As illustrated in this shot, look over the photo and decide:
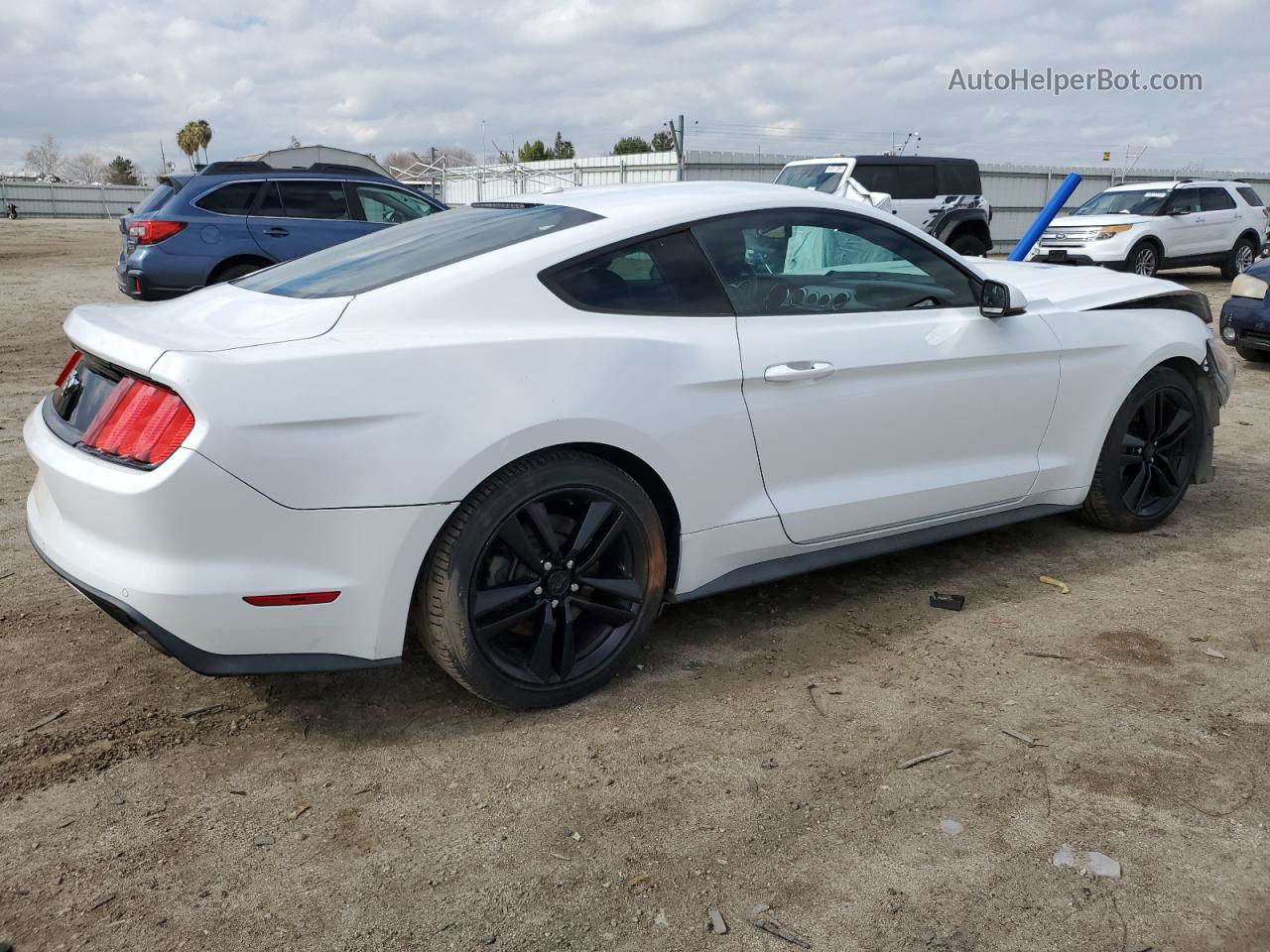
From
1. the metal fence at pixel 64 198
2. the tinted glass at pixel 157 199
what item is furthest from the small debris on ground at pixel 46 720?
the metal fence at pixel 64 198

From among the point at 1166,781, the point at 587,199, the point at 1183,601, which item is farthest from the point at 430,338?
the point at 1183,601

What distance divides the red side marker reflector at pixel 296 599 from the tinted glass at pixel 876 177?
1530cm

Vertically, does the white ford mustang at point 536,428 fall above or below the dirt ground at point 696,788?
above

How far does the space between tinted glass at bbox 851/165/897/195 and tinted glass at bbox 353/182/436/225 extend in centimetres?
791

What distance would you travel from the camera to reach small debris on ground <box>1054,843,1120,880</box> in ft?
8.17

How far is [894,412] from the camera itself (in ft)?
12.5

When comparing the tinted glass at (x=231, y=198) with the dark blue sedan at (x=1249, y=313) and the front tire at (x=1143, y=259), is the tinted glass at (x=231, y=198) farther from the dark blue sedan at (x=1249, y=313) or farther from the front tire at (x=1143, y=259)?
the front tire at (x=1143, y=259)

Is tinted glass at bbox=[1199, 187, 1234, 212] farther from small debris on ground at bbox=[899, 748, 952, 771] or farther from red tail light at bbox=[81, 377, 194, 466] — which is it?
red tail light at bbox=[81, 377, 194, 466]

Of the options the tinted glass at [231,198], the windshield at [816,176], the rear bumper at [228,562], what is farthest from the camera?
the windshield at [816,176]

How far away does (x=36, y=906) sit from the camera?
7.72 feet

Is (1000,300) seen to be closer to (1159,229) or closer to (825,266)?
(825,266)

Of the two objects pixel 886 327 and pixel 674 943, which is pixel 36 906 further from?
pixel 886 327

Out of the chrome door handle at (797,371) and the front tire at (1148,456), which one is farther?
the front tire at (1148,456)

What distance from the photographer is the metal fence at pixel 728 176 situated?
24.6m
